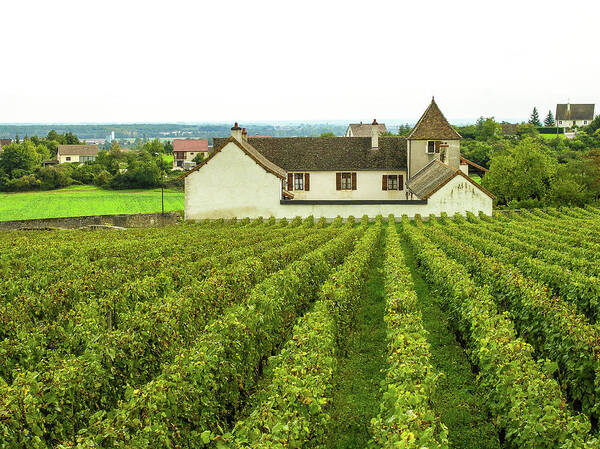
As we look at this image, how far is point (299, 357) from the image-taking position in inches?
350

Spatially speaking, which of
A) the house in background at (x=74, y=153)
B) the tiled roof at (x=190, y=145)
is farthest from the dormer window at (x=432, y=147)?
the house in background at (x=74, y=153)

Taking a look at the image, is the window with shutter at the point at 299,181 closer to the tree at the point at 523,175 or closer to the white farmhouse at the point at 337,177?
the white farmhouse at the point at 337,177

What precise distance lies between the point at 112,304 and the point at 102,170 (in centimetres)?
8271

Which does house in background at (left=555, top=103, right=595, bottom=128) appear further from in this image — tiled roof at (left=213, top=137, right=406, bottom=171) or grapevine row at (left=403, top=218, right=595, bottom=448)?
grapevine row at (left=403, top=218, right=595, bottom=448)

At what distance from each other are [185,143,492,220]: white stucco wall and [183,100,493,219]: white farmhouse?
0.23 feet

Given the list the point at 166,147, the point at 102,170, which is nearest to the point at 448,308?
the point at 102,170

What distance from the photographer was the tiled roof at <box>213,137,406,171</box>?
167 feet

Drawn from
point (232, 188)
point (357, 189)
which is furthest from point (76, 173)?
point (232, 188)

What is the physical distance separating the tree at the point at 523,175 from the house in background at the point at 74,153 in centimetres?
9610

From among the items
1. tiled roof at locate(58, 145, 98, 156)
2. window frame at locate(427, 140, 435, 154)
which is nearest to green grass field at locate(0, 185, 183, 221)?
window frame at locate(427, 140, 435, 154)

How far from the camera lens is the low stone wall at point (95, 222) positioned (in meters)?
45.0

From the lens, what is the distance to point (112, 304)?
13242 mm

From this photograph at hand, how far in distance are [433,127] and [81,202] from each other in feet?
151

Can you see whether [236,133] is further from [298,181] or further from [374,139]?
[374,139]
